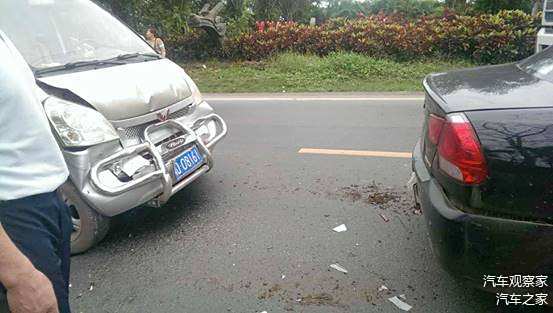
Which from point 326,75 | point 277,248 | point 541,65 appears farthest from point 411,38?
point 277,248

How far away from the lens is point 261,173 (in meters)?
4.17

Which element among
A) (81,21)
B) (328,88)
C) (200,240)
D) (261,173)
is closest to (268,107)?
(328,88)

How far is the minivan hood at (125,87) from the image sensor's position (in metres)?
2.82

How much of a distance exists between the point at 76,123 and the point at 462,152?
212cm

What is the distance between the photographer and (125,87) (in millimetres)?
2979

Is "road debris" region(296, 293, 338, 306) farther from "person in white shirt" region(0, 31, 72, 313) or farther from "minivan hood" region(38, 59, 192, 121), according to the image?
"minivan hood" region(38, 59, 192, 121)

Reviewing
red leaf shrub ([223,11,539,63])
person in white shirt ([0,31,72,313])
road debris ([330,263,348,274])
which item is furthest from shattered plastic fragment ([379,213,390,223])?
red leaf shrub ([223,11,539,63])

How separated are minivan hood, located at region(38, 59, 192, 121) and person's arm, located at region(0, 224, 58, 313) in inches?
63.6

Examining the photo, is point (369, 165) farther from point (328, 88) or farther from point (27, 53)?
point (328, 88)

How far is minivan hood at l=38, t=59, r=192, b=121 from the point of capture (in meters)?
2.82

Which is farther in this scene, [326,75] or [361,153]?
[326,75]

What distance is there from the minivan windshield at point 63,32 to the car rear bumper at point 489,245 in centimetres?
273

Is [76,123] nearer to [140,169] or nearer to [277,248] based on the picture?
[140,169]

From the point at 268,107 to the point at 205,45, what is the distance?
5.72 m
